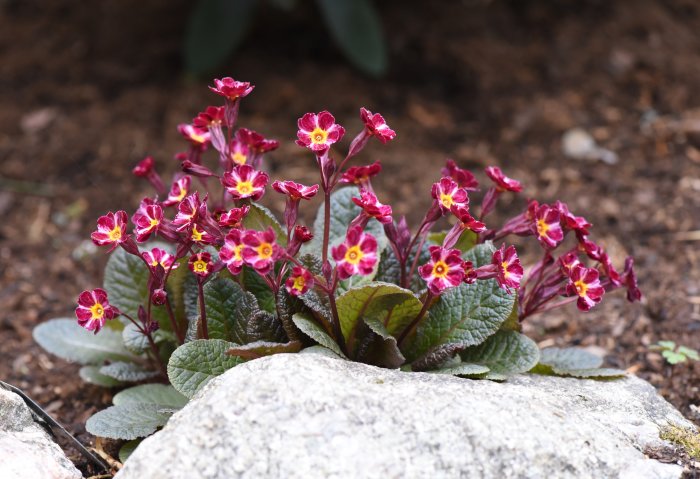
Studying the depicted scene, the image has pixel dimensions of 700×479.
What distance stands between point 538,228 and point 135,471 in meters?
1.39

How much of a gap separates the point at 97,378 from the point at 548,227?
1640 millimetres

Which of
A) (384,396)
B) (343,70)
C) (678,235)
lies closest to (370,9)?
(343,70)

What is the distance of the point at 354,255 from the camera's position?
2242 millimetres

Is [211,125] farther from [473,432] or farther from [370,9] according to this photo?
[370,9]

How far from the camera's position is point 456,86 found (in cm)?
531

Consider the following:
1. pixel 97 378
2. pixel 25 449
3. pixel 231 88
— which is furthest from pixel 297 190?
pixel 97 378

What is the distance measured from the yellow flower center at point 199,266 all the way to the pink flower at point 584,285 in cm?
108

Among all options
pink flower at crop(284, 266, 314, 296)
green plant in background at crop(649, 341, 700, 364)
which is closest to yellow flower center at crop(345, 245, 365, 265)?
pink flower at crop(284, 266, 314, 296)

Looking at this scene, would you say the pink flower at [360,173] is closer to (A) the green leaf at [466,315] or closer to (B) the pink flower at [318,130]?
(B) the pink flower at [318,130]

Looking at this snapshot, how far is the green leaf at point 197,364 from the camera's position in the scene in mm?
2479

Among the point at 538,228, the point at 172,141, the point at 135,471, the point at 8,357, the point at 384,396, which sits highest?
the point at 538,228

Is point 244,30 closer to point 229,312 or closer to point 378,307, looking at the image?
point 229,312

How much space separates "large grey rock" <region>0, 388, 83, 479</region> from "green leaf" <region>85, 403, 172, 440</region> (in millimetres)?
126

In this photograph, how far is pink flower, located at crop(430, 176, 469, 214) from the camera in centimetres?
246
